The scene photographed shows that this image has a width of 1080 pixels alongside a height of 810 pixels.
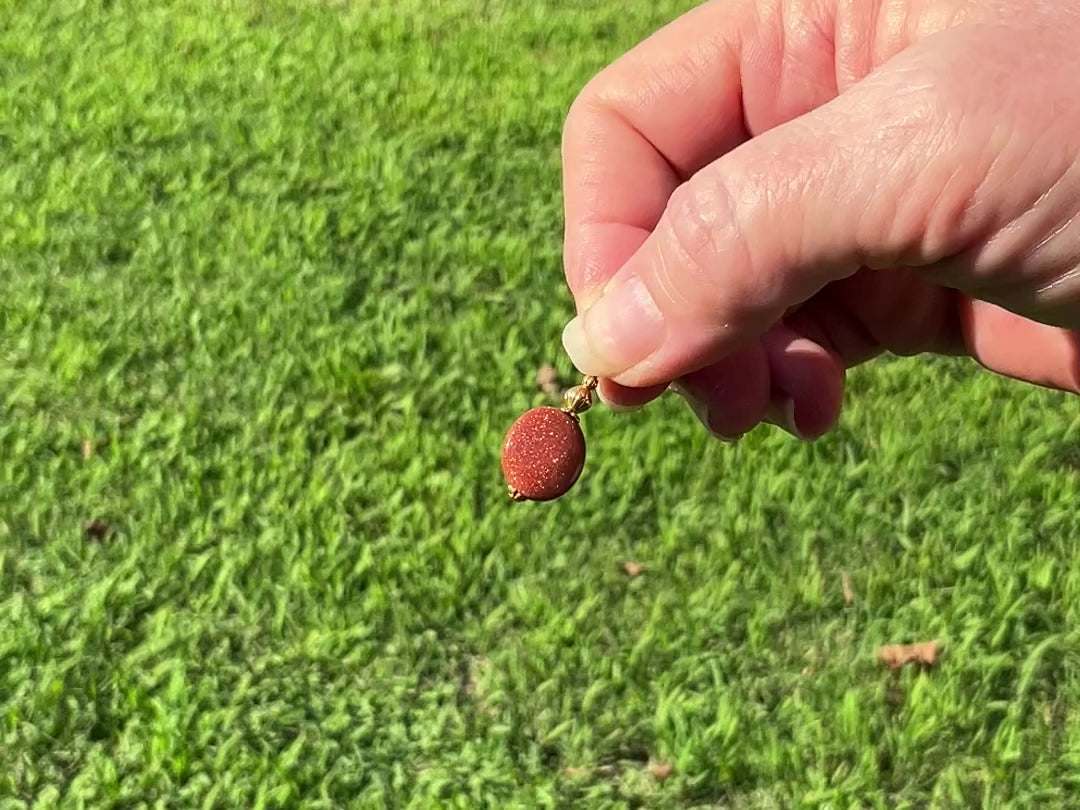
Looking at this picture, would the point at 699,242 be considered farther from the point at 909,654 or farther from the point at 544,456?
the point at 909,654

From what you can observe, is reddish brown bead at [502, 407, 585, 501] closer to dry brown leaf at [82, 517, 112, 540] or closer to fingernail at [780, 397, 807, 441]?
fingernail at [780, 397, 807, 441]

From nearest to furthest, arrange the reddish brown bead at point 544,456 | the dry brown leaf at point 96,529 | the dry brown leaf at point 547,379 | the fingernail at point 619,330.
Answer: the fingernail at point 619,330
the reddish brown bead at point 544,456
the dry brown leaf at point 96,529
the dry brown leaf at point 547,379

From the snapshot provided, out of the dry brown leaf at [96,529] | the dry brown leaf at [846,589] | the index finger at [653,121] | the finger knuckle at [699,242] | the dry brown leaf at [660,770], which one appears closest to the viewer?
the finger knuckle at [699,242]

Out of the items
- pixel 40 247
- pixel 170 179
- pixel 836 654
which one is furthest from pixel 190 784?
pixel 170 179

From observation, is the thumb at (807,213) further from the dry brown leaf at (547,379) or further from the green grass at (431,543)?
the dry brown leaf at (547,379)

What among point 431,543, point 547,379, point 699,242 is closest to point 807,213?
point 699,242

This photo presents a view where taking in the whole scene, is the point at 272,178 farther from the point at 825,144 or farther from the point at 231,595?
the point at 825,144

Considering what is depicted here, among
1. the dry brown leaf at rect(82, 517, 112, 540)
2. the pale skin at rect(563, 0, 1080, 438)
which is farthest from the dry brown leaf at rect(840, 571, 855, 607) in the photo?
the dry brown leaf at rect(82, 517, 112, 540)

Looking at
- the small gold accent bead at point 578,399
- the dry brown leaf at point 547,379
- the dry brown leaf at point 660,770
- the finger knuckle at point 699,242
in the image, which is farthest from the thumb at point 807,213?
the dry brown leaf at point 547,379
